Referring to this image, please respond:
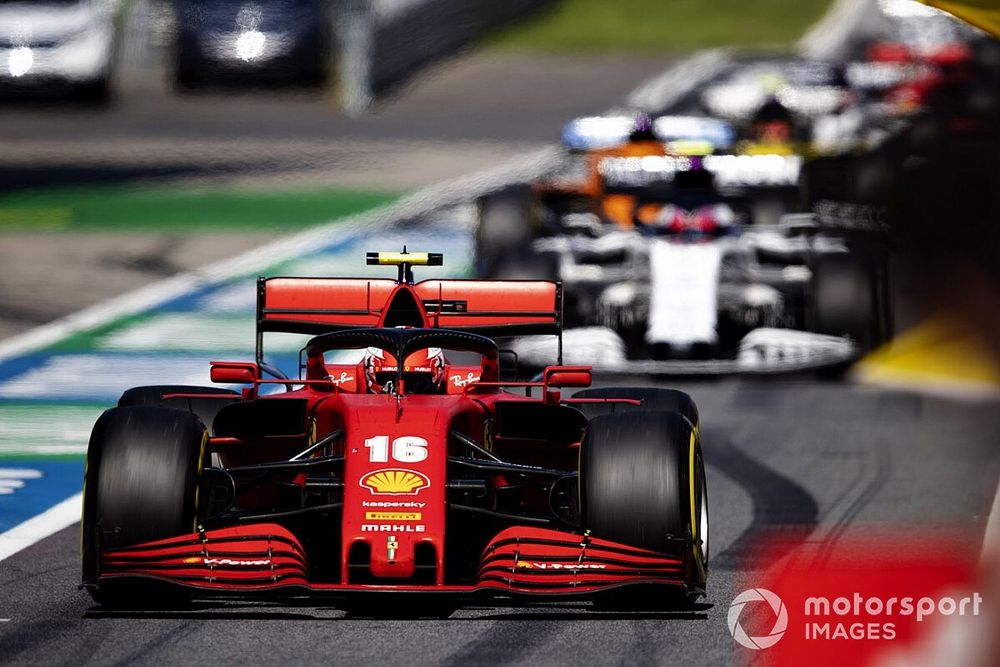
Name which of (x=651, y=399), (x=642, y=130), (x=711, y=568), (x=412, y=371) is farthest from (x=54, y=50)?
(x=711, y=568)

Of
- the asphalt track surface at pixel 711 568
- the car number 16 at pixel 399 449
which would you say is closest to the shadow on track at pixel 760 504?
the asphalt track surface at pixel 711 568

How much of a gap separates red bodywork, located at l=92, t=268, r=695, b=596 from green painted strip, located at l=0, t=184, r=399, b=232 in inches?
531

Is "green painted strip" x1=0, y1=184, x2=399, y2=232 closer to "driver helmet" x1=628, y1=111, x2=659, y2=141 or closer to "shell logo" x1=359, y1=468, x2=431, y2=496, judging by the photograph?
"driver helmet" x1=628, y1=111, x2=659, y2=141

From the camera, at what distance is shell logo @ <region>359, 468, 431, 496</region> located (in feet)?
26.7

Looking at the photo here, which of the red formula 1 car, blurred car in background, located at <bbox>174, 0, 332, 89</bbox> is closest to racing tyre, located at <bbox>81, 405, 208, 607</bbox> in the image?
the red formula 1 car

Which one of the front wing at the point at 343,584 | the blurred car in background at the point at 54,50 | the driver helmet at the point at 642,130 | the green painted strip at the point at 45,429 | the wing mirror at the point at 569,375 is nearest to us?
the front wing at the point at 343,584

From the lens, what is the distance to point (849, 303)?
1549 centimetres

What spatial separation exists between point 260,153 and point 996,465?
1683 centimetres

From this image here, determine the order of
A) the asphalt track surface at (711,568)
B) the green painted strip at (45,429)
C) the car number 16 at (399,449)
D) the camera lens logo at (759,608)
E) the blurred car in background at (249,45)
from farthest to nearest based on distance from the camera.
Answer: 1. the blurred car in background at (249,45)
2. the green painted strip at (45,429)
3. the car number 16 at (399,449)
4. the camera lens logo at (759,608)
5. the asphalt track surface at (711,568)

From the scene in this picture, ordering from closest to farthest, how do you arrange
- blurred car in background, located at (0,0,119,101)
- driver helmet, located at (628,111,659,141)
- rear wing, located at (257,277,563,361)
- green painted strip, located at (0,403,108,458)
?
rear wing, located at (257,277,563,361) → green painted strip, located at (0,403,108,458) → driver helmet, located at (628,111,659,141) → blurred car in background, located at (0,0,119,101)

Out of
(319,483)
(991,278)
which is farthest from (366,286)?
(991,278)

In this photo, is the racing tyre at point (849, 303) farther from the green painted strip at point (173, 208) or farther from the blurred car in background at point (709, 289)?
the green painted strip at point (173, 208)

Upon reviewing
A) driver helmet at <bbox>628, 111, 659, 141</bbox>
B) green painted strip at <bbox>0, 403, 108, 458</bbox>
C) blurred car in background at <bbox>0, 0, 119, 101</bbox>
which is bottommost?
green painted strip at <bbox>0, 403, 108, 458</bbox>

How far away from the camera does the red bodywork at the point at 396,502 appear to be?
8.03 meters
